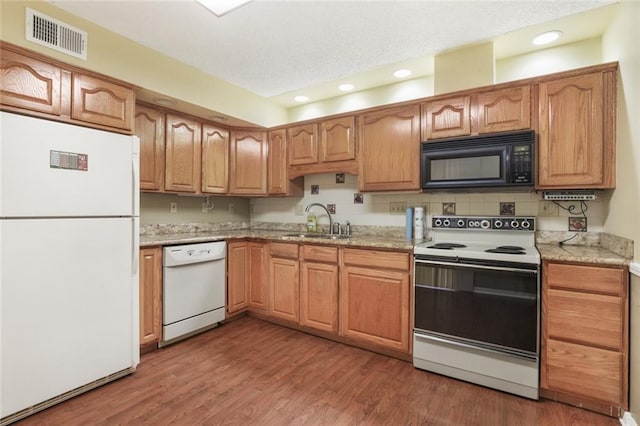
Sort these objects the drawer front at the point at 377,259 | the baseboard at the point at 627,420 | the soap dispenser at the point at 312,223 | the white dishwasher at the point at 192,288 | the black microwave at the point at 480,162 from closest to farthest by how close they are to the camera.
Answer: the baseboard at the point at 627,420, the black microwave at the point at 480,162, the drawer front at the point at 377,259, the white dishwasher at the point at 192,288, the soap dispenser at the point at 312,223

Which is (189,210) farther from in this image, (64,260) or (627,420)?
(627,420)

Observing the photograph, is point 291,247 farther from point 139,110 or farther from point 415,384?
point 139,110

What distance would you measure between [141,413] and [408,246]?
2.03m

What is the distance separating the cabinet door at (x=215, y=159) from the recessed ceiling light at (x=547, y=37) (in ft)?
9.75

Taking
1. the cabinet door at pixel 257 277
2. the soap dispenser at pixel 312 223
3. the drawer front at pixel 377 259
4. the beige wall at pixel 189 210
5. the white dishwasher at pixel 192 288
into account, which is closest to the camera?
the drawer front at pixel 377 259

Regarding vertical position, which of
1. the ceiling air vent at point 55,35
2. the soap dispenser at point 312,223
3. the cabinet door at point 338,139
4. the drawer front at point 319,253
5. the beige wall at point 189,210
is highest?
the ceiling air vent at point 55,35

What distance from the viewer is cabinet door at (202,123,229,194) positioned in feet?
10.6

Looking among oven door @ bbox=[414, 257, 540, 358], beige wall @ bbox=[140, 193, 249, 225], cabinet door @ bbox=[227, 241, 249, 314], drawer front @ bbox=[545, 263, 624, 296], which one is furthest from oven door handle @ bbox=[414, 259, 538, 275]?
beige wall @ bbox=[140, 193, 249, 225]

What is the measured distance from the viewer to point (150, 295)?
249cm

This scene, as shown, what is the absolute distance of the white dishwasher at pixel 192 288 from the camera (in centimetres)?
258

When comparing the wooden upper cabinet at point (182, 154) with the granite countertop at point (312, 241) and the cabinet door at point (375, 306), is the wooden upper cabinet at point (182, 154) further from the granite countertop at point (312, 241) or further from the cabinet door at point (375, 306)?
the cabinet door at point (375, 306)

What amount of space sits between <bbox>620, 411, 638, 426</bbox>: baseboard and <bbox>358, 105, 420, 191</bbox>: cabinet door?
1828 millimetres

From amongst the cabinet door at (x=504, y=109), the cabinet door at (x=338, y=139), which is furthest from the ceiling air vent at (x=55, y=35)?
the cabinet door at (x=504, y=109)

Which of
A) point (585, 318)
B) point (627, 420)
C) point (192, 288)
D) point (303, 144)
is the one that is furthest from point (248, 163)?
point (627, 420)
